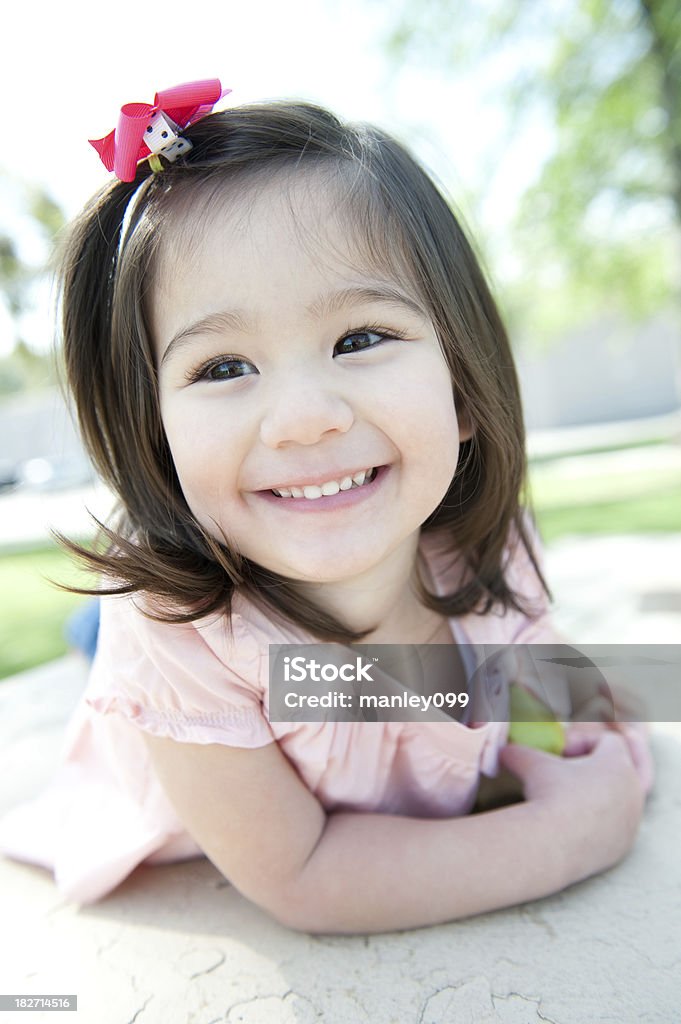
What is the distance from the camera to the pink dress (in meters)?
0.79

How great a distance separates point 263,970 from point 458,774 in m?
0.30

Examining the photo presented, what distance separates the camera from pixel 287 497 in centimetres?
77

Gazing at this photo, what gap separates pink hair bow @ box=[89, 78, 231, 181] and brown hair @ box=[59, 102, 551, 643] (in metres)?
0.02

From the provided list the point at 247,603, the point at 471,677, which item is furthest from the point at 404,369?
the point at 471,677

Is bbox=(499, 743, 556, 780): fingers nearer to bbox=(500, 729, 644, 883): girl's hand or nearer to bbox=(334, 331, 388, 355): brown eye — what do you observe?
bbox=(500, 729, 644, 883): girl's hand

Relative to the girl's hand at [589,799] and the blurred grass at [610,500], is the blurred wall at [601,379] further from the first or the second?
the girl's hand at [589,799]

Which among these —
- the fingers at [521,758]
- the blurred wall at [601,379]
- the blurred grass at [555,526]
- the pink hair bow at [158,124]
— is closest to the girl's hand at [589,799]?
the fingers at [521,758]

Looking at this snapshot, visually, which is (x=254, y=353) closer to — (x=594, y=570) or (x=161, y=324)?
(x=161, y=324)

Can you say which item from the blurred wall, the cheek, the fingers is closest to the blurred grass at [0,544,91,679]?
the cheek

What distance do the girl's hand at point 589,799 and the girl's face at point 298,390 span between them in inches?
12.9

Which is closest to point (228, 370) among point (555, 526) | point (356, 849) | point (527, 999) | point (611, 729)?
point (356, 849)

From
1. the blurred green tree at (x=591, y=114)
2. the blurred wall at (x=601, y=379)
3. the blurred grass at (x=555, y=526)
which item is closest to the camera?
the blurred grass at (x=555, y=526)

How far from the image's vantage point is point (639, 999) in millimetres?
629

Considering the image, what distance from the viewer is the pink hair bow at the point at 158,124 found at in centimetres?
76
